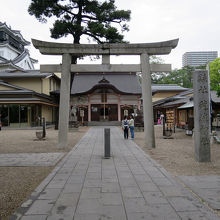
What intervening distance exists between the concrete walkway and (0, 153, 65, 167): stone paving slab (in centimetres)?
104

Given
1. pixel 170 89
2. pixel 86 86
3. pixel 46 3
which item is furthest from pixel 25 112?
pixel 170 89

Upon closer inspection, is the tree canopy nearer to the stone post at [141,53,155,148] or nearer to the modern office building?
the stone post at [141,53,155,148]

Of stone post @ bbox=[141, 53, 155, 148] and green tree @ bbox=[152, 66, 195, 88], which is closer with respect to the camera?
stone post @ bbox=[141, 53, 155, 148]

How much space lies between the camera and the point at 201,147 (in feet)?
21.3

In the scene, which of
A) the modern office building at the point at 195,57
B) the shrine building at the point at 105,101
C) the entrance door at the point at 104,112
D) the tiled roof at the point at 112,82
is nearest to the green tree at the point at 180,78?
the tiled roof at the point at 112,82

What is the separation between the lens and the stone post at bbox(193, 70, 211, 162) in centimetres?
645

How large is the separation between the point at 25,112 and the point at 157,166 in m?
19.8

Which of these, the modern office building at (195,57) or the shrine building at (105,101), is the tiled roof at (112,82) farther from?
the modern office building at (195,57)

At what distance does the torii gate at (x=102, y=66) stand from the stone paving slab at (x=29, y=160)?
1.71m

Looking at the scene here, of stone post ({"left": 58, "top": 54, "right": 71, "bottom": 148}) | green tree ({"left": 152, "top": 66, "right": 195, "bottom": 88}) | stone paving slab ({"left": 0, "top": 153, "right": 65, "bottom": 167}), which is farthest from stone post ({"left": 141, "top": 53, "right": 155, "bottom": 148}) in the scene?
green tree ({"left": 152, "top": 66, "right": 195, "bottom": 88})

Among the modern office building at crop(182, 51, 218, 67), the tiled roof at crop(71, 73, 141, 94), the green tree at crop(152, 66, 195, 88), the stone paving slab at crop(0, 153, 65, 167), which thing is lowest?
the stone paving slab at crop(0, 153, 65, 167)

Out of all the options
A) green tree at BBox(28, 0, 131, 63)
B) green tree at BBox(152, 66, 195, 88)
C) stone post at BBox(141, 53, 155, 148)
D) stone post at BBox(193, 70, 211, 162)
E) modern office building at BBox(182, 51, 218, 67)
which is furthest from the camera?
modern office building at BBox(182, 51, 218, 67)

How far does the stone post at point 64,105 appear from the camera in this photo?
9.04 metres

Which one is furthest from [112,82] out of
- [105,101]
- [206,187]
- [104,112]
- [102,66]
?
[206,187]
